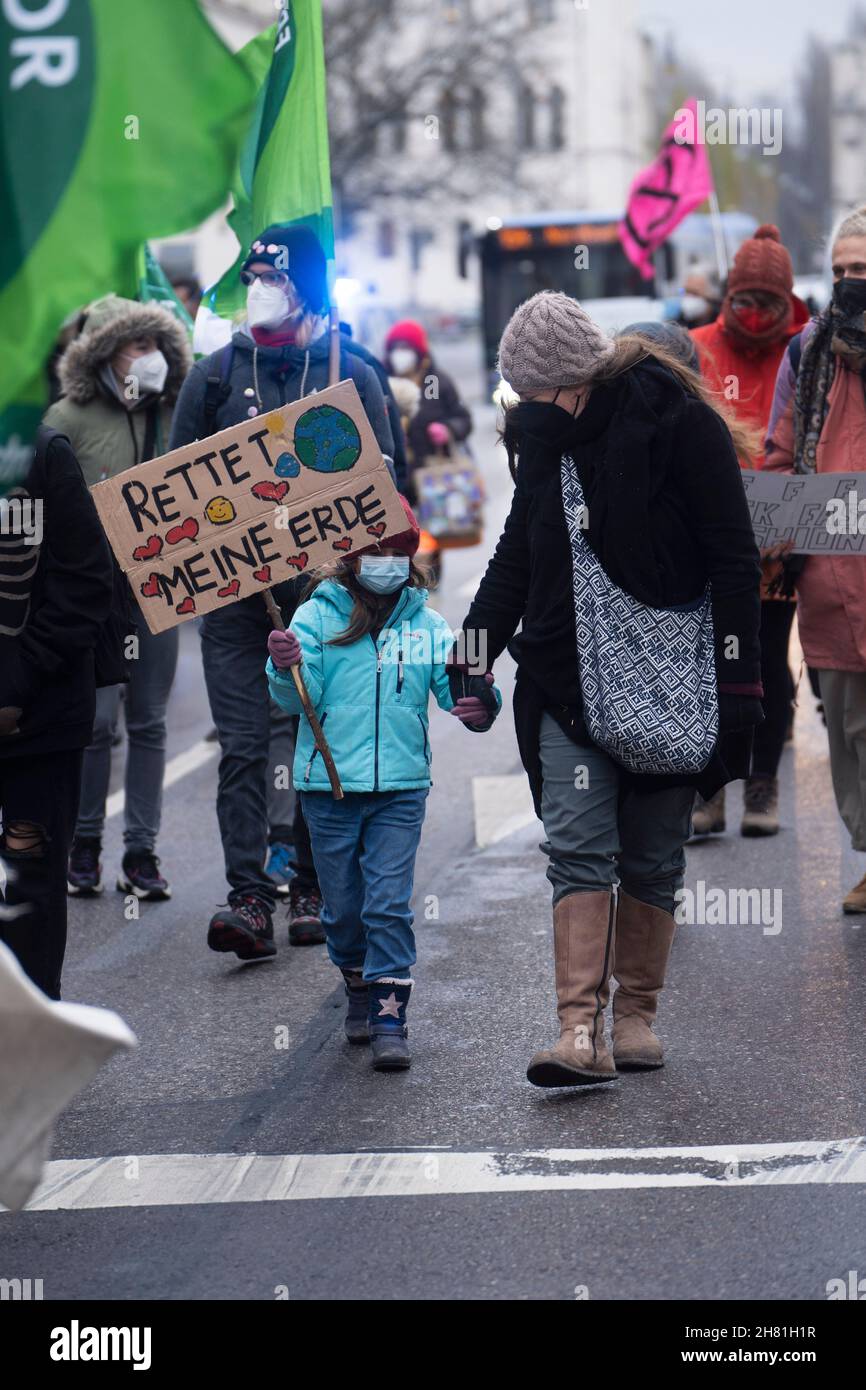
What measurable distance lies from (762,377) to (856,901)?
224cm

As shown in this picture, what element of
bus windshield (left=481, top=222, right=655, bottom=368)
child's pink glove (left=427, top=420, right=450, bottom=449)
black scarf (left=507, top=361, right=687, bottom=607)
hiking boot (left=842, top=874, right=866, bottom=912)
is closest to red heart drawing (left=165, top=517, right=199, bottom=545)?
black scarf (left=507, top=361, right=687, bottom=607)

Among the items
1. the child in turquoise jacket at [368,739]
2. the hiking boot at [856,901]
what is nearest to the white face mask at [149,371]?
the child in turquoise jacket at [368,739]

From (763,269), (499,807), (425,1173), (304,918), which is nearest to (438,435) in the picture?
(499,807)

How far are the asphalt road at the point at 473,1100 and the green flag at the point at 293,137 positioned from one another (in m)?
2.18

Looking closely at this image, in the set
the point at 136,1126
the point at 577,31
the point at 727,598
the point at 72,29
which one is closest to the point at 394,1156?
the point at 136,1126

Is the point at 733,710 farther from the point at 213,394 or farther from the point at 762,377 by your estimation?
the point at 762,377

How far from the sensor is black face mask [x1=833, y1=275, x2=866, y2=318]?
6.61 metres

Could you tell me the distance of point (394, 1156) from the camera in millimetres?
4973

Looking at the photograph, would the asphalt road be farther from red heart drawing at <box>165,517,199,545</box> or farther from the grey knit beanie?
the grey knit beanie

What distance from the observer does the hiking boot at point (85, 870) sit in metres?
7.77

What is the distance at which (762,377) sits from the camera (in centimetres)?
833

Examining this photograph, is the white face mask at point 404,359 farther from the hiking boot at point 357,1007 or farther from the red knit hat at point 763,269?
the hiking boot at point 357,1007
